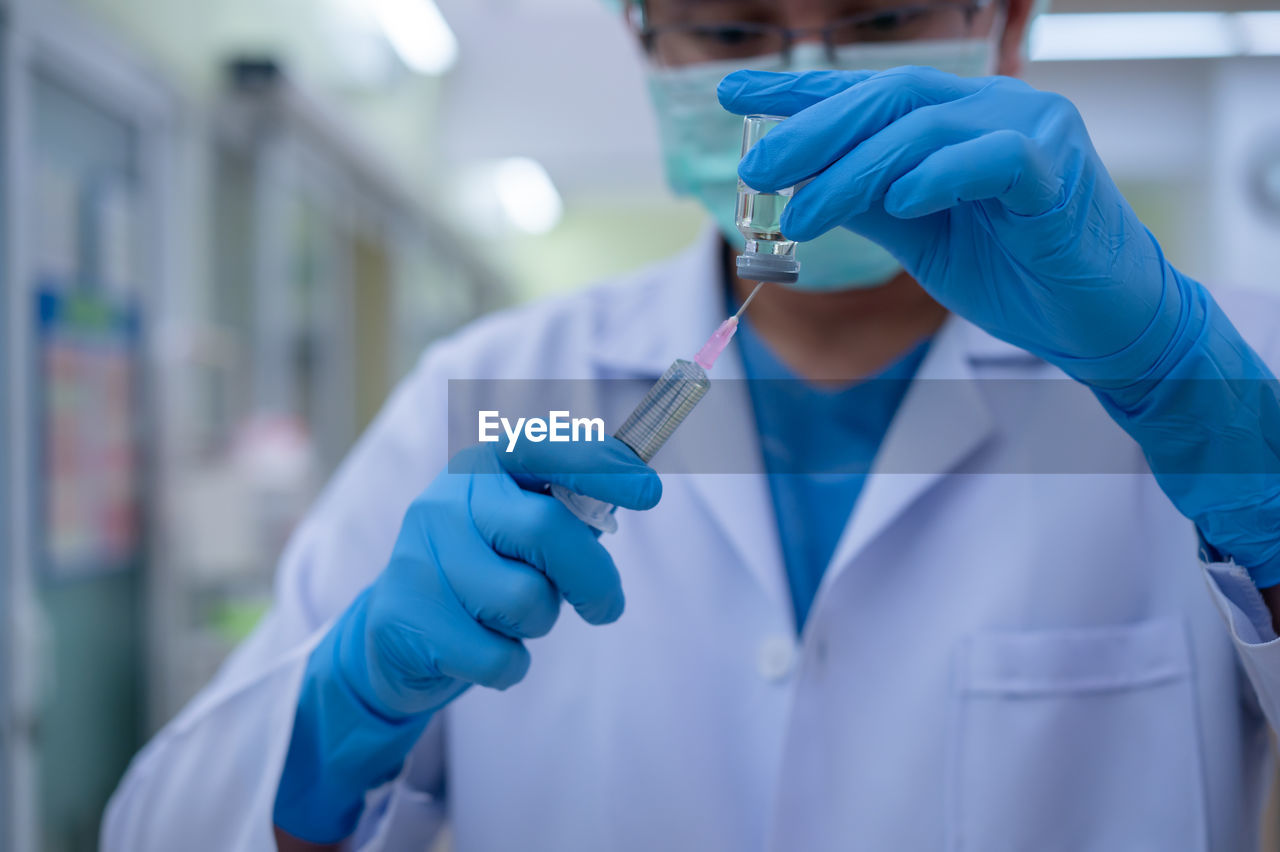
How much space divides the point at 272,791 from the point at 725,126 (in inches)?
31.8

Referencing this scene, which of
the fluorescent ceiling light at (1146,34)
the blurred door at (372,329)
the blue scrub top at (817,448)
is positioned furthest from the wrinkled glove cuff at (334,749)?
the blurred door at (372,329)

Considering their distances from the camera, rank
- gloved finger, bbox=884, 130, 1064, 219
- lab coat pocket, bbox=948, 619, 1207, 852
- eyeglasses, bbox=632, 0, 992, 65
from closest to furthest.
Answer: gloved finger, bbox=884, 130, 1064, 219
lab coat pocket, bbox=948, 619, 1207, 852
eyeglasses, bbox=632, 0, 992, 65

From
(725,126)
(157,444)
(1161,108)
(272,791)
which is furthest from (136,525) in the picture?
(1161,108)

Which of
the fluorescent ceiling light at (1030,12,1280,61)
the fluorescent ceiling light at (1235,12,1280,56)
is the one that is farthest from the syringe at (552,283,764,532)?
the fluorescent ceiling light at (1235,12,1280,56)

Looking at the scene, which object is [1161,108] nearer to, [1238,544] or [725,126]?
[725,126]

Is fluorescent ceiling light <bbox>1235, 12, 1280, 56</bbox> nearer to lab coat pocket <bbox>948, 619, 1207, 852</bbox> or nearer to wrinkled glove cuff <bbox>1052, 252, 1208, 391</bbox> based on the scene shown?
wrinkled glove cuff <bbox>1052, 252, 1208, 391</bbox>

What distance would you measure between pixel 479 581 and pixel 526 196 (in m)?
5.79

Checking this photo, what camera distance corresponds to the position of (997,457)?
98 cm

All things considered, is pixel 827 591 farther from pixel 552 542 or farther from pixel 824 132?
pixel 824 132

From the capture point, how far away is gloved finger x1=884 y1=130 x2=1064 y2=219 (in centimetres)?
63

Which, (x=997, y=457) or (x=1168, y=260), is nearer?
(x=1168, y=260)

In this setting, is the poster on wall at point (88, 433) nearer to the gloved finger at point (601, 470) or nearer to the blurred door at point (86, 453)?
the blurred door at point (86, 453)

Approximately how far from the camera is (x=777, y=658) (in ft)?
3.06

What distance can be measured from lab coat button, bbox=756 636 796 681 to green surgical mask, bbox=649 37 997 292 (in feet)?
1.23
